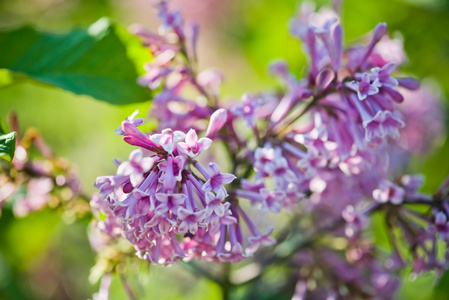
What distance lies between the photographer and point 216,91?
4.80 feet

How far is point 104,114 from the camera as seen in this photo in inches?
118

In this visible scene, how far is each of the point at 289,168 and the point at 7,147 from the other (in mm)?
627

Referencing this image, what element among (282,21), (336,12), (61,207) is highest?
(336,12)

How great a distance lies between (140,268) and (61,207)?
1.04ft

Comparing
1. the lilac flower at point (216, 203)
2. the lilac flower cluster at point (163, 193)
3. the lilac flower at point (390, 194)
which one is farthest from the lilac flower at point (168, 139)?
the lilac flower at point (390, 194)

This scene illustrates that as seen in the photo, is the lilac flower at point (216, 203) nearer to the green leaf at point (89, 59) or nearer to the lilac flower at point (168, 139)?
the lilac flower at point (168, 139)

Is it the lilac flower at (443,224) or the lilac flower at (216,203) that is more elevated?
the lilac flower at (216,203)

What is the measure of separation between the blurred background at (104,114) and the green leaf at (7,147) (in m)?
0.48

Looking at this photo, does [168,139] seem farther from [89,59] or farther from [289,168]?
[89,59]

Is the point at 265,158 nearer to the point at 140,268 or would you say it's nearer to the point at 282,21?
the point at 140,268

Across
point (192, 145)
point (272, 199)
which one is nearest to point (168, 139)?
point (192, 145)

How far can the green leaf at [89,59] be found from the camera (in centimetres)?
137

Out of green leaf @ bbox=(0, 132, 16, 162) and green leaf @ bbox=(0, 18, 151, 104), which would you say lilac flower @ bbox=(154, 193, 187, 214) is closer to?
green leaf @ bbox=(0, 132, 16, 162)

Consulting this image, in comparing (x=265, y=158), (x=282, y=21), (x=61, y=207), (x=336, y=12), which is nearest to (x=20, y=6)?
(x=282, y=21)
